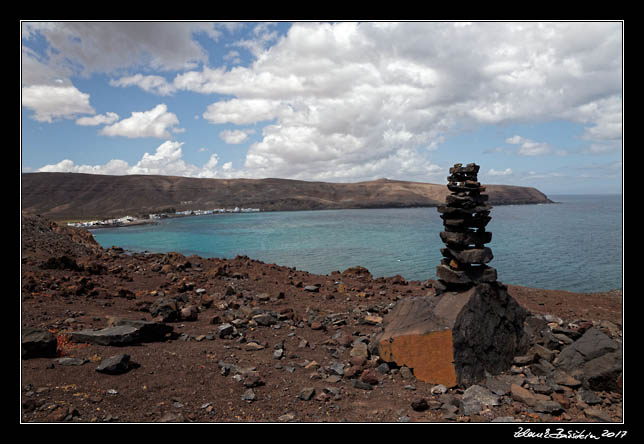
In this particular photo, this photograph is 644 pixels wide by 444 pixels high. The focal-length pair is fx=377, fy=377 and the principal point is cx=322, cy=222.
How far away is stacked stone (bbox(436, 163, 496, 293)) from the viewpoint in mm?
9688

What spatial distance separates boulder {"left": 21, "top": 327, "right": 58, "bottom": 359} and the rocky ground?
3 centimetres

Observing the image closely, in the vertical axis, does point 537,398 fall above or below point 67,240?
below

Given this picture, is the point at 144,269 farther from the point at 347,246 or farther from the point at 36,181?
the point at 36,181

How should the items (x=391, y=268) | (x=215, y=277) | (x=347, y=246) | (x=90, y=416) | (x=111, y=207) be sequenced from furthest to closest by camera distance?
(x=111, y=207) → (x=347, y=246) → (x=391, y=268) → (x=215, y=277) → (x=90, y=416)

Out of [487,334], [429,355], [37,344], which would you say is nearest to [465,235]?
[487,334]

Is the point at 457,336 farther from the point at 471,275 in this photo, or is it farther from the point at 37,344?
the point at 37,344

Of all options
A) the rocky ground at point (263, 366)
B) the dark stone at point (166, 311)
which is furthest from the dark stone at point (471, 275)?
the dark stone at point (166, 311)

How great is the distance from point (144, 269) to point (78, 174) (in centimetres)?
20515

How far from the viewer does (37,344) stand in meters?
8.28

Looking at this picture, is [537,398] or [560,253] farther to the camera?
[560,253]

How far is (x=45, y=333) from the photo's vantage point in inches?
339

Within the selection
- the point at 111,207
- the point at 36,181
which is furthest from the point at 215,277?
the point at 36,181

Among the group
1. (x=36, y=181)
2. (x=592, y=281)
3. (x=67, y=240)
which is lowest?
(x=592, y=281)

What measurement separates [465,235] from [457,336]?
274cm
